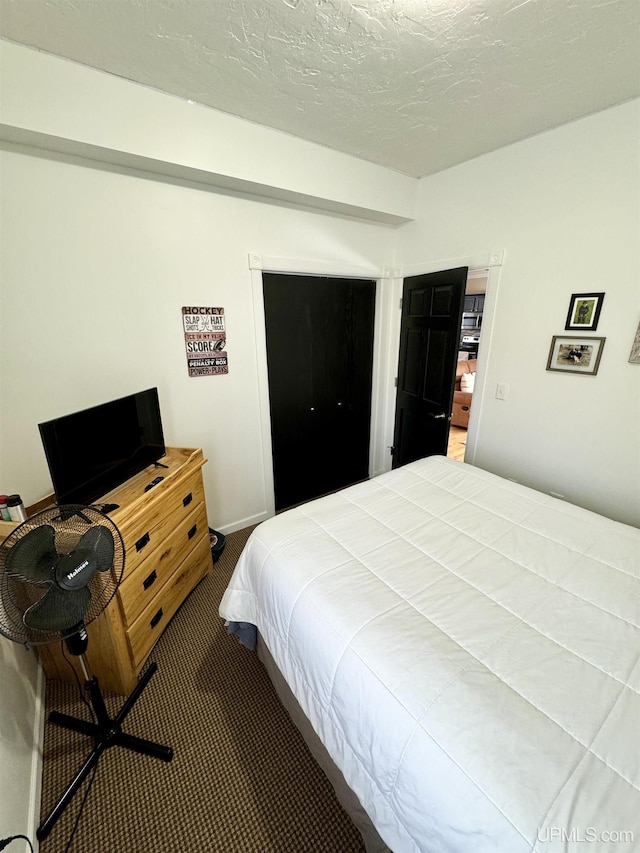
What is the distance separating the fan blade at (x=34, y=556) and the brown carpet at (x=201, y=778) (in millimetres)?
912

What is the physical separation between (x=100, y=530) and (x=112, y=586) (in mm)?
234

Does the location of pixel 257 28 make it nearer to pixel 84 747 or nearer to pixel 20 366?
pixel 20 366

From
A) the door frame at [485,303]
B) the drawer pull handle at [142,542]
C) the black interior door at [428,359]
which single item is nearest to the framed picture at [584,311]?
the door frame at [485,303]

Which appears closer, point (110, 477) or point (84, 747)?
point (84, 747)

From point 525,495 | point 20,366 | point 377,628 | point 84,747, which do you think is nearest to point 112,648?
point 84,747

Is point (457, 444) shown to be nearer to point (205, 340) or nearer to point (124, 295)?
point (205, 340)

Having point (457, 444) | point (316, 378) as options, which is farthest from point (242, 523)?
point (457, 444)

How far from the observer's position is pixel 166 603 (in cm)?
176

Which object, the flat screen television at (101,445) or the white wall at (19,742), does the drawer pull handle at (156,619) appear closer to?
the white wall at (19,742)

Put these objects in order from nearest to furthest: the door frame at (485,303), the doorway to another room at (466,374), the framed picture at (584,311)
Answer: the framed picture at (584,311)
the door frame at (485,303)
the doorway to another room at (466,374)

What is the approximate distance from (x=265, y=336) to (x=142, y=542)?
1.58 metres

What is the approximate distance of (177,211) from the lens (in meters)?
1.96

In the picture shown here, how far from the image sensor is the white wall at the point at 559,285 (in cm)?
175

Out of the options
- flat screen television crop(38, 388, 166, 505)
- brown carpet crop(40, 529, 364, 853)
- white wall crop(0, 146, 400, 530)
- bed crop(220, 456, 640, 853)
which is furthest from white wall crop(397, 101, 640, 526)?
flat screen television crop(38, 388, 166, 505)
